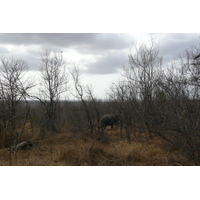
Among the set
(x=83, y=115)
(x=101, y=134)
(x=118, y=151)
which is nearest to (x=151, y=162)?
(x=118, y=151)

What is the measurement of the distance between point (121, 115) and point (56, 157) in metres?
4.99

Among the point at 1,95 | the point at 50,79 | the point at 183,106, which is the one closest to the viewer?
the point at 183,106

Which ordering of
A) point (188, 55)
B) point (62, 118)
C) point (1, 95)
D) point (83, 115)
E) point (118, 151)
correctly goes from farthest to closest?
1. point (62, 118)
2. point (83, 115)
3. point (188, 55)
4. point (1, 95)
5. point (118, 151)

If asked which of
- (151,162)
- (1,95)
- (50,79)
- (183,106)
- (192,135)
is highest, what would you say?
(50,79)

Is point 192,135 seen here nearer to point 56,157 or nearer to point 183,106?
point 183,106

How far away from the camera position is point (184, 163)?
458cm

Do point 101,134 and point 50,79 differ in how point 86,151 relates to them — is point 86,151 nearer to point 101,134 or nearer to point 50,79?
point 101,134

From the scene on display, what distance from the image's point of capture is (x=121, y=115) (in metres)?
10.1

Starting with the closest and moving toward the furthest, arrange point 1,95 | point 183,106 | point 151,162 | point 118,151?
point 183,106, point 151,162, point 118,151, point 1,95

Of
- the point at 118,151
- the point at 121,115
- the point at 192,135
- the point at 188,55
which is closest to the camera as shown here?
the point at 192,135

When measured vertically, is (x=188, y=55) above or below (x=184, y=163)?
above

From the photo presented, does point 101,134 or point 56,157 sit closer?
point 56,157

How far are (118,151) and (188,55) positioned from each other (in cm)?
551

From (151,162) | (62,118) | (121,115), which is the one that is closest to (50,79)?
(62,118)
